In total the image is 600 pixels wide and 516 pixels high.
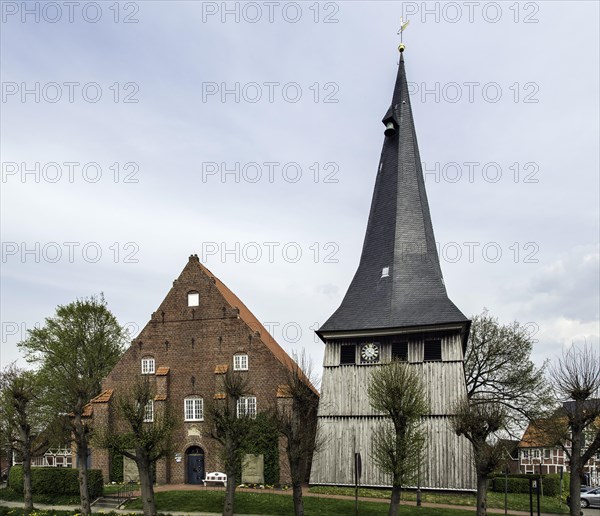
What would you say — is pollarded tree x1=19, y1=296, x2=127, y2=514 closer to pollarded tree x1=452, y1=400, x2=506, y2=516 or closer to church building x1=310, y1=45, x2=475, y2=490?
church building x1=310, y1=45, x2=475, y2=490

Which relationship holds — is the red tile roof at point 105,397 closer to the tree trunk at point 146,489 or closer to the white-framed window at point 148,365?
the white-framed window at point 148,365

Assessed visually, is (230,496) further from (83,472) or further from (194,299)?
(194,299)

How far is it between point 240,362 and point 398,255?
1063cm

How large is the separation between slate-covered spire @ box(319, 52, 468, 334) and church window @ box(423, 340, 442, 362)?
1327mm

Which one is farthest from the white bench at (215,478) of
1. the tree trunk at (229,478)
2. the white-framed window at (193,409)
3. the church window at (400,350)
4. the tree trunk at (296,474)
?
the church window at (400,350)

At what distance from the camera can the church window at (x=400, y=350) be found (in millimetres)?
29453

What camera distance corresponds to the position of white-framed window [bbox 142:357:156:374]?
34094mm

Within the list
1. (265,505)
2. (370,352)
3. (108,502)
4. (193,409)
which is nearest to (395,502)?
(265,505)

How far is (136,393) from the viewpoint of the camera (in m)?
23.6

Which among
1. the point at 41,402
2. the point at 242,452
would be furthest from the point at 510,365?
the point at 41,402

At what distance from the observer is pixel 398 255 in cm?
3247

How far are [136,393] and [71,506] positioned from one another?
7.03 metres

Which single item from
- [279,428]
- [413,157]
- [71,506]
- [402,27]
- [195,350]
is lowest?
[71,506]

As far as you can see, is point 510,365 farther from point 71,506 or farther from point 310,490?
point 71,506
